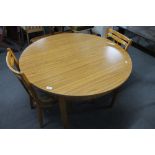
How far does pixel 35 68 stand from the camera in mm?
1858

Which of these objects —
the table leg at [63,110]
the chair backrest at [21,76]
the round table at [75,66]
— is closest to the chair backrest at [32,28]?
A: the round table at [75,66]

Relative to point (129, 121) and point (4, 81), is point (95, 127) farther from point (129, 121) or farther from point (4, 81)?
point (4, 81)

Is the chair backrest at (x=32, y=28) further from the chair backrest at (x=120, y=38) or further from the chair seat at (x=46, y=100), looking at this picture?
the chair seat at (x=46, y=100)

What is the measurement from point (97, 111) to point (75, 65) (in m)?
0.75

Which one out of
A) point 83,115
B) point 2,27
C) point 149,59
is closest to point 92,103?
point 83,115

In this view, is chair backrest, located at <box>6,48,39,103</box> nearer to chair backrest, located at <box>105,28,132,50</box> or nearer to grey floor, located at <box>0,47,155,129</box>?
grey floor, located at <box>0,47,155,129</box>

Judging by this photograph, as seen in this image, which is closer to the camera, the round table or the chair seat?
the round table

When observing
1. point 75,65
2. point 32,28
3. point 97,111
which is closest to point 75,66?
point 75,65

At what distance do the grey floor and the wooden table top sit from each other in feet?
2.27

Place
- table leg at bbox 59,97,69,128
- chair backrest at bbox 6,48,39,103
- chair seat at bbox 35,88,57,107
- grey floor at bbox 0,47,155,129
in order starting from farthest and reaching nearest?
grey floor at bbox 0,47,155,129 < chair seat at bbox 35,88,57,107 < table leg at bbox 59,97,69,128 < chair backrest at bbox 6,48,39,103

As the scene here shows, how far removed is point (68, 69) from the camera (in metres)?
1.86

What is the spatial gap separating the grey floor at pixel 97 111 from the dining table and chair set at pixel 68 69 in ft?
0.55

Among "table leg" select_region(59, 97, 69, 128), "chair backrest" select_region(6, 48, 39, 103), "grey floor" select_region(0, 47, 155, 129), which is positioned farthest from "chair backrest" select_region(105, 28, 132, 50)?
"chair backrest" select_region(6, 48, 39, 103)

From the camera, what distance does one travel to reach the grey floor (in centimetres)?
217
